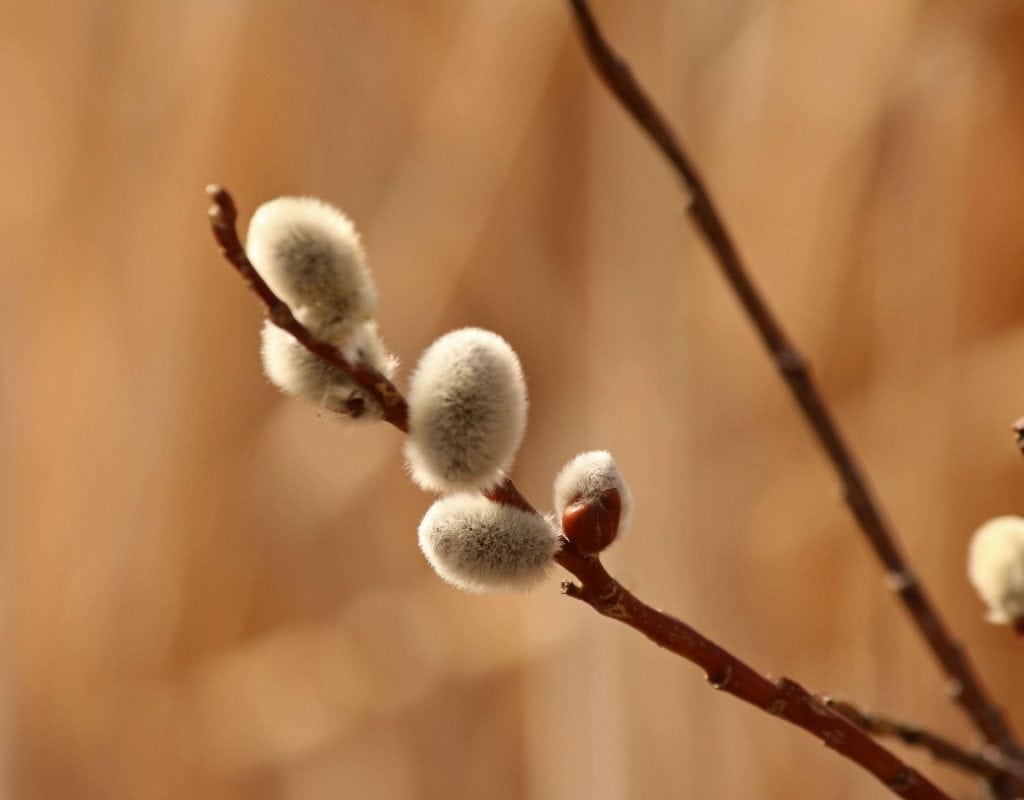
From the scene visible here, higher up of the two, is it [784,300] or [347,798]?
[784,300]

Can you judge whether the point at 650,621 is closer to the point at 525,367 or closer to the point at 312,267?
the point at 312,267

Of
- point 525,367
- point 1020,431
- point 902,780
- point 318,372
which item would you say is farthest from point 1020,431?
point 525,367

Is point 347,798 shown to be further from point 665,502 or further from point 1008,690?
point 1008,690

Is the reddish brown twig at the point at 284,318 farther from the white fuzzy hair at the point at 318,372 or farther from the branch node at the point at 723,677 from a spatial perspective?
the branch node at the point at 723,677

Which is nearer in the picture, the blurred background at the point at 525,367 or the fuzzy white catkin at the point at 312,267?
the fuzzy white catkin at the point at 312,267

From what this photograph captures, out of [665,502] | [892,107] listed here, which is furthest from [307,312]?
[892,107]

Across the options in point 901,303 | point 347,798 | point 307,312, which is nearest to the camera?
point 307,312

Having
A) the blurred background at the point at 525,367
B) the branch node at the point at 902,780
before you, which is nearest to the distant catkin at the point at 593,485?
the branch node at the point at 902,780
